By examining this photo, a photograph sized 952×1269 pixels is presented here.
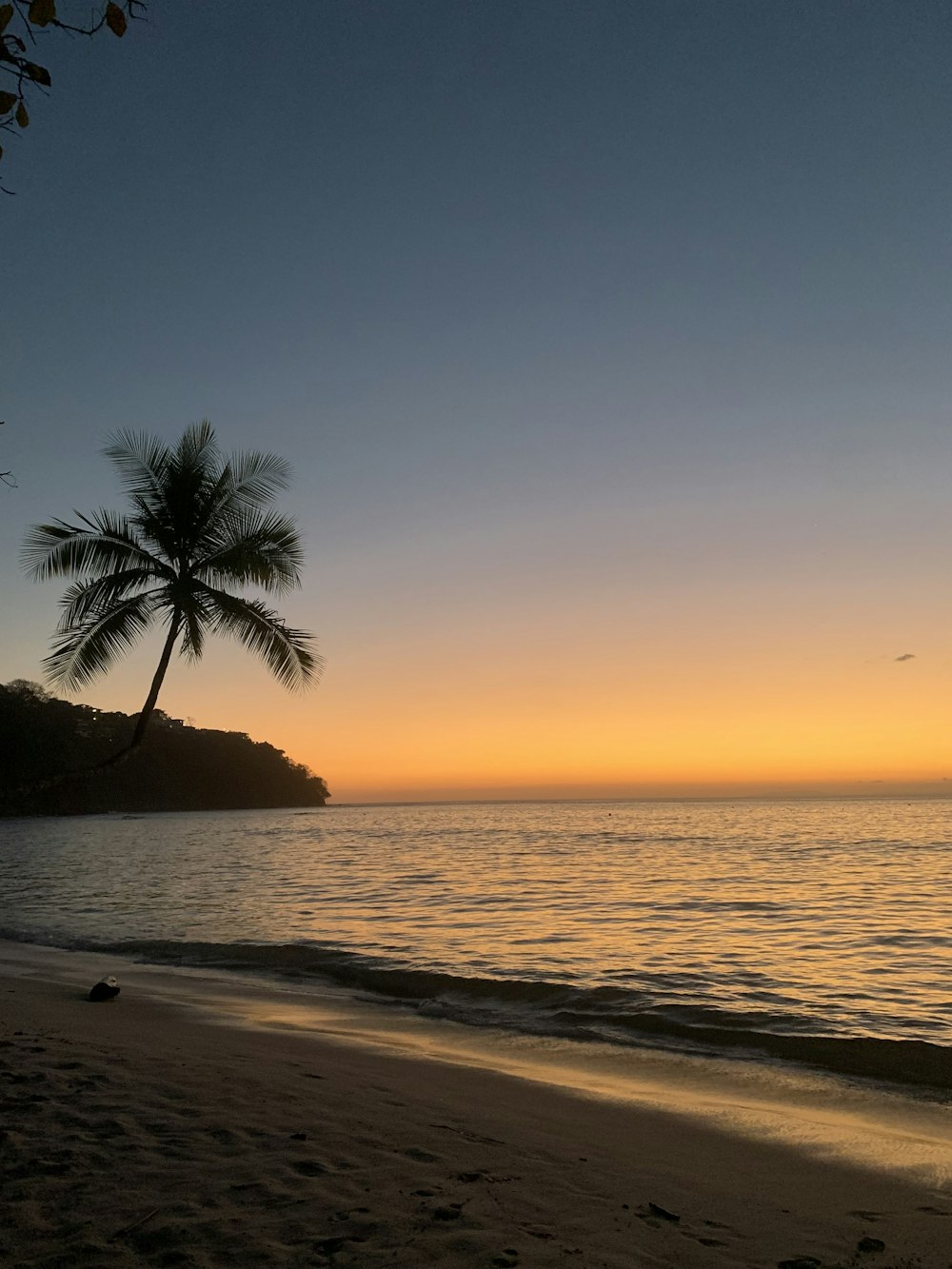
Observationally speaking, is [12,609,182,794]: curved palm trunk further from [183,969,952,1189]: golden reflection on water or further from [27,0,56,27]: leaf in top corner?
[27,0,56,27]: leaf in top corner

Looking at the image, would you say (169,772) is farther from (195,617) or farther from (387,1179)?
(387,1179)

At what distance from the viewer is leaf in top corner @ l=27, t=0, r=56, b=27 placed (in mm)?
2553

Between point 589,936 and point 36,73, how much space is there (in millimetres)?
14436

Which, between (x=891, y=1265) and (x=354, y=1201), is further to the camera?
(x=354, y=1201)

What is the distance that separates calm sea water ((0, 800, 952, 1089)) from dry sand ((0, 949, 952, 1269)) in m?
3.13

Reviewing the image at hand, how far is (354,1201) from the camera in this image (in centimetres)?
403

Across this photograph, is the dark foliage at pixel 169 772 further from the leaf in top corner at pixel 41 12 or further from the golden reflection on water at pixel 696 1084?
the leaf in top corner at pixel 41 12

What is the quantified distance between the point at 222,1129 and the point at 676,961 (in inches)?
351

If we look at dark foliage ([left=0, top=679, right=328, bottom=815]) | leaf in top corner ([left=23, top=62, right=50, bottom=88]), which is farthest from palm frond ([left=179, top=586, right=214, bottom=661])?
dark foliage ([left=0, top=679, right=328, bottom=815])

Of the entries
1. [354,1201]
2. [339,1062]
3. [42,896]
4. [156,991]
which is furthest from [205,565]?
[42,896]

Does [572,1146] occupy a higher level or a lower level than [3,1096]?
lower

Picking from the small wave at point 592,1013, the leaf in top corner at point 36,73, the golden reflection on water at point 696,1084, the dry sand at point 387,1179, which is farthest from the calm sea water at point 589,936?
the leaf in top corner at point 36,73

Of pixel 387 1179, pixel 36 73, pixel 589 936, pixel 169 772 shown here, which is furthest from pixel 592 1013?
pixel 169 772

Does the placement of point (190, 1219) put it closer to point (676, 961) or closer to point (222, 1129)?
point (222, 1129)
